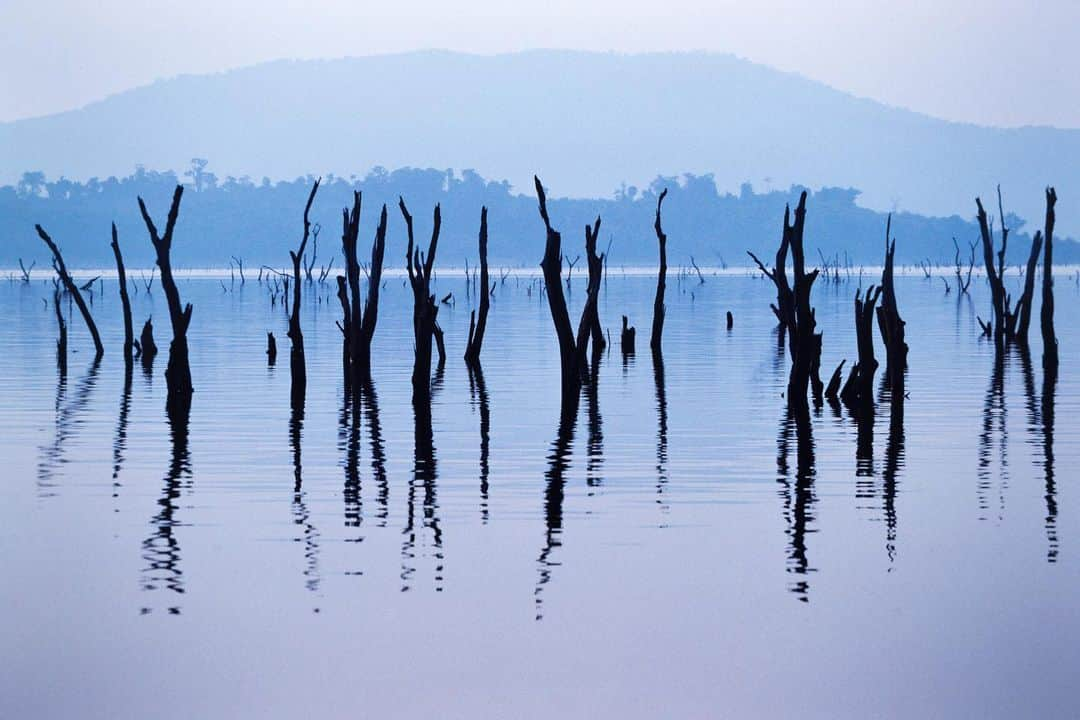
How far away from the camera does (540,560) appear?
11.5 meters

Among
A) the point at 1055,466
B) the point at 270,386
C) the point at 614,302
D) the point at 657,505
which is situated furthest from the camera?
the point at 614,302

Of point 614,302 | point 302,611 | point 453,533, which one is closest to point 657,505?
point 453,533

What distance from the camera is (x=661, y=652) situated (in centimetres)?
911

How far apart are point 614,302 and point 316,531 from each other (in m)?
62.2

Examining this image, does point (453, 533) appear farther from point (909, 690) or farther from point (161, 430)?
point (161, 430)

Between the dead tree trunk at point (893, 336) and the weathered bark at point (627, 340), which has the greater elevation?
the dead tree trunk at point (893, 336)

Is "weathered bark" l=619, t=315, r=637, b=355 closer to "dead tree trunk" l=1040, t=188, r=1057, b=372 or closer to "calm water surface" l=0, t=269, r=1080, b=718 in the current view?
"dead tree trunk" l=1040, t=188, r=1057, b=372

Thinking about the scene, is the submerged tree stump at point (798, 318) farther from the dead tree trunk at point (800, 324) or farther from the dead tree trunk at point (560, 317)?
the dead tree trunk at point (560, 317)

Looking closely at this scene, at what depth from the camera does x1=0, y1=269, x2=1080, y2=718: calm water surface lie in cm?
855

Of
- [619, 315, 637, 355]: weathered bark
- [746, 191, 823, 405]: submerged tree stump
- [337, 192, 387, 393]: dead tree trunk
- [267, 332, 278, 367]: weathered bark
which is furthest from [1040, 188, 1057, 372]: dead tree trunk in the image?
[267, 332, 278, 367]: weathered bark

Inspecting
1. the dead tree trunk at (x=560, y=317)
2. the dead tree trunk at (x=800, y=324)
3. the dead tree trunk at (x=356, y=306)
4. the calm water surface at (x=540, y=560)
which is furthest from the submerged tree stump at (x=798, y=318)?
the dead tree trunk at (x=356, y=306)

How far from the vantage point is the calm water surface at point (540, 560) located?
855cm

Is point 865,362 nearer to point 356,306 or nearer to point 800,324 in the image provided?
point 800,324

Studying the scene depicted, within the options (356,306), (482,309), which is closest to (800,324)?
(356,306)
